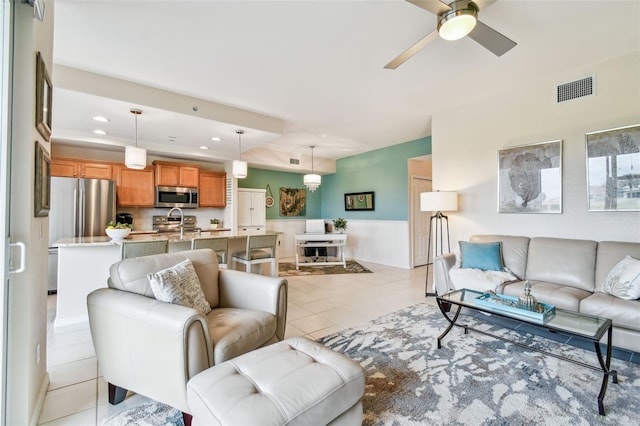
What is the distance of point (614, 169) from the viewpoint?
2.85 meters

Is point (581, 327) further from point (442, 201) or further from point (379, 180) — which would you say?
point (379, 180)

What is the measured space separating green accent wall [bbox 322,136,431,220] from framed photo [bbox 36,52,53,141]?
5.53 metres

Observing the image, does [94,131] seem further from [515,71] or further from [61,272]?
[515,71]

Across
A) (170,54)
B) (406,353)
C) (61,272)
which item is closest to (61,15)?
(170,54)

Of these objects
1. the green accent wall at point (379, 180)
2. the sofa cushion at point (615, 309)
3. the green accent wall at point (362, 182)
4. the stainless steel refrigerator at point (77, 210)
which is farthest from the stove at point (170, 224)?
the sofa cushion at point (615, 309)

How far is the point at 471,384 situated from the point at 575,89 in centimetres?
335

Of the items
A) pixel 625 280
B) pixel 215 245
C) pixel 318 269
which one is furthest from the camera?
pixel 318 269


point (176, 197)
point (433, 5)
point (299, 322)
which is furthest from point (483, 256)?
point (176, 197)

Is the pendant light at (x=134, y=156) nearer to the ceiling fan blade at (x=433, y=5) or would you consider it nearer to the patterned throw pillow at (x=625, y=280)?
the ceiling fan blade at (x=433, y=5)

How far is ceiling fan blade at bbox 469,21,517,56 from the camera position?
1986 millimetres

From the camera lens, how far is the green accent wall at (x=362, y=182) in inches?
243

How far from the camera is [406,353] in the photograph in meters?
2.36

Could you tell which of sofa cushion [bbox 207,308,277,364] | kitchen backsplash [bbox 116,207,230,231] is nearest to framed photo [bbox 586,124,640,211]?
sofa cushion [bbox 207,308,277,364]

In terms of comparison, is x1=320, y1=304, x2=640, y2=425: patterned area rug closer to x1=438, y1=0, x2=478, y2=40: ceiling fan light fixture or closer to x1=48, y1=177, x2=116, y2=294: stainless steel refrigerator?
x1=438, y1=0, x2=478, y2=40: ceiling fan light fixture
